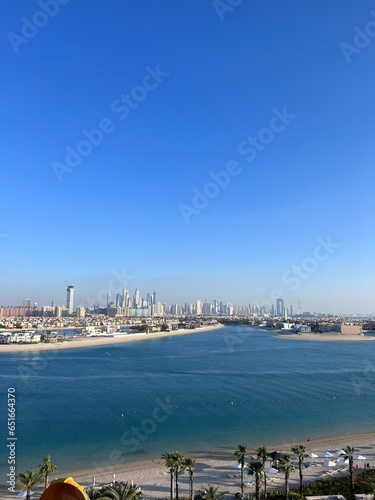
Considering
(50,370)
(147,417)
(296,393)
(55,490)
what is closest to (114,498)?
(55,490)

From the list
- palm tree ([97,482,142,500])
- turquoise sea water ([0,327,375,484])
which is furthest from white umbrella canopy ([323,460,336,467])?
palm tree ([97,482,142,500])

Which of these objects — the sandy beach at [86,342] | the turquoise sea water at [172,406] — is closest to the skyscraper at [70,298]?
the sandy beach at [86,342]

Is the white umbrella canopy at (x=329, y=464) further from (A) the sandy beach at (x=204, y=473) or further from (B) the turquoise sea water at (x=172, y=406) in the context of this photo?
(B) the turquoise sea water at (x=172, y=406)

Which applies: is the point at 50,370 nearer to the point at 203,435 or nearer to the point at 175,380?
the point at 175,380

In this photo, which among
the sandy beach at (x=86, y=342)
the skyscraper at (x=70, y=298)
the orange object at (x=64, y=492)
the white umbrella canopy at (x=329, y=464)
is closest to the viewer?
the orange object at (x=64, y=492)

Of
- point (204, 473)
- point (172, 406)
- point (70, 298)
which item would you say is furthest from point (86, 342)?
point (70, 298)

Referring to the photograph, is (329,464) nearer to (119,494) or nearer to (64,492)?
(119,494)
